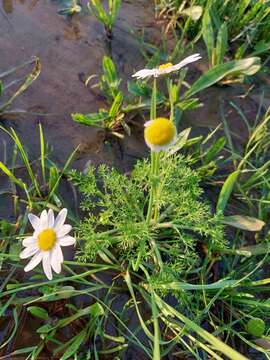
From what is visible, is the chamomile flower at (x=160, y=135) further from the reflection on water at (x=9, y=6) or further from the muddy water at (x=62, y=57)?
the reflection on water at (x=9, y=6)

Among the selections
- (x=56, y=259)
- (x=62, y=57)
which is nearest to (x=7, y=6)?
(x=62, y=57)

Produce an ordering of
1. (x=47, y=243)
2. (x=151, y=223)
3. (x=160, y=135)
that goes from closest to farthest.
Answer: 1. (x=160, y=135)
2. (x=47, y=243)
3. (x=151, y=223)

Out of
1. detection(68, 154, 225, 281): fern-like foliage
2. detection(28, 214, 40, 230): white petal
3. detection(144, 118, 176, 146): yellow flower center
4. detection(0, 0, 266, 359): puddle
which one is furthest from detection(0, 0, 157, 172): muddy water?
detection(144, 118, 176, 146): yellow flower center

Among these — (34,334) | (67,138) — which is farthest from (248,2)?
(34,334)

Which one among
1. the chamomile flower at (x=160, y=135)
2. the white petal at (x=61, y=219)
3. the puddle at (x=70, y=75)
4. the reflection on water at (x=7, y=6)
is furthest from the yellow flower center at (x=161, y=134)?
the reflection on water at (x=7, y=6)

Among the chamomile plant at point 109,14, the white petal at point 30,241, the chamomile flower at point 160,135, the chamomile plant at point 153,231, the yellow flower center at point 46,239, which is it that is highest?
the chamomile flower at point 160,135

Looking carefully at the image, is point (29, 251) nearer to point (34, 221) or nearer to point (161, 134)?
point (34, 221)
